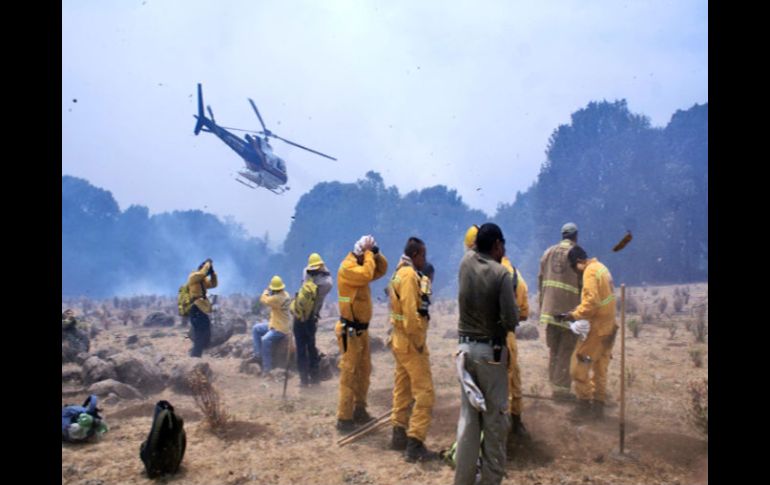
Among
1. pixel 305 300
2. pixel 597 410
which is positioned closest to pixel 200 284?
pixel 305 300

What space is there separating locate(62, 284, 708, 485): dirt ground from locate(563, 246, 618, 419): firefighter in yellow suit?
0.82 ft

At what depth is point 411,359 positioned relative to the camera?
4.84m

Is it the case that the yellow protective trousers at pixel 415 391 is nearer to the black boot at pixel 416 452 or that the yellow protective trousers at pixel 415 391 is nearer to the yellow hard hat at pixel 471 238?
the black boot at pixel 416 452

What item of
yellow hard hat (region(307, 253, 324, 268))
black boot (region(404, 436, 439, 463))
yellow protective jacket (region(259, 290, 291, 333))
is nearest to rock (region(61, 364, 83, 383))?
yellow protective jacket (region(259, 290, 291, 333))

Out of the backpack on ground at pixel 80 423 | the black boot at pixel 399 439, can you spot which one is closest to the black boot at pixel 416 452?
the black boot at pixel 399 439

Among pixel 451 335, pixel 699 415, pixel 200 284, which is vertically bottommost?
pixel 451 335

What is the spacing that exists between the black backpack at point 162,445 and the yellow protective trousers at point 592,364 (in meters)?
4.53

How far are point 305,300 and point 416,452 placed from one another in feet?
11.9

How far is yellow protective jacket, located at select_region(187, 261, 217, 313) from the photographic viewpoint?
949 centimetres

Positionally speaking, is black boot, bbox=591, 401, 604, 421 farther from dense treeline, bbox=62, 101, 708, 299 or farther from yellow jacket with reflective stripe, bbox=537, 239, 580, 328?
dense treeline, bbox=62, 101, 708, 299

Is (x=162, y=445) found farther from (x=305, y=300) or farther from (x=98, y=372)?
(x=98, y=372)

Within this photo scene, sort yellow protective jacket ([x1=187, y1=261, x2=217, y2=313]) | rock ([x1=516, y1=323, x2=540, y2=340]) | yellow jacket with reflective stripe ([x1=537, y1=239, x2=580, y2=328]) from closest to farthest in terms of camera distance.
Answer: yellow jacket with reflective stripe ([x1=537, y1=239, x2=580, y2=328]), yellow protective jacket ([x1=187, y1=261, x2=217, y2=313]), rock ([x1=516, y1=323, x2=540, y2=340])
